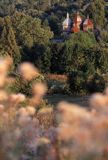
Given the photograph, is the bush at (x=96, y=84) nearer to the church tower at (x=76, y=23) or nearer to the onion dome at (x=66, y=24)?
the onion dome at (x=66, y=24)

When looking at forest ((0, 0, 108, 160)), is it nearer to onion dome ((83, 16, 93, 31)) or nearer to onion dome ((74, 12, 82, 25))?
onion dome ((83, 16, 93, 31))

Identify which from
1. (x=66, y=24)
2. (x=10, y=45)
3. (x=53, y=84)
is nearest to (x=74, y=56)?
(x=10, y=45)

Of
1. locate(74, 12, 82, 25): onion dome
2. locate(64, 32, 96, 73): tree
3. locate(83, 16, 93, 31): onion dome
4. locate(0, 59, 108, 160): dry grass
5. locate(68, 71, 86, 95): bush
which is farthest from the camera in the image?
locate(74, 12, 82, 25): onion dome

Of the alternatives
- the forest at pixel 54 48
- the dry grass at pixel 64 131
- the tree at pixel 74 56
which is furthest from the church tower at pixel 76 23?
the dry grass at pixel 64 131

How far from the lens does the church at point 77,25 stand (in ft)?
207

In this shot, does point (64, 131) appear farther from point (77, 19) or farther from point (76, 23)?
point (77, 19)

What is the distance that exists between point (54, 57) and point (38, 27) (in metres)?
7.44

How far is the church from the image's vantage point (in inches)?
2482

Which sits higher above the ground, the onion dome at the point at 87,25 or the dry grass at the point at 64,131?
the onion dome at the point at 87,25

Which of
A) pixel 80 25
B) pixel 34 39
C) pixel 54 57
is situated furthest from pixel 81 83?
pixel 80 25

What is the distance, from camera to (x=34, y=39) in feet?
166

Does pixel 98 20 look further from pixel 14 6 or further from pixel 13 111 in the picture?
pixel 13 111

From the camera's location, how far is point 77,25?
63.5 meters

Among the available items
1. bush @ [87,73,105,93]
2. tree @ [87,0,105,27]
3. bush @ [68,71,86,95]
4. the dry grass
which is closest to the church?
tree @ [87,0,105,27]
